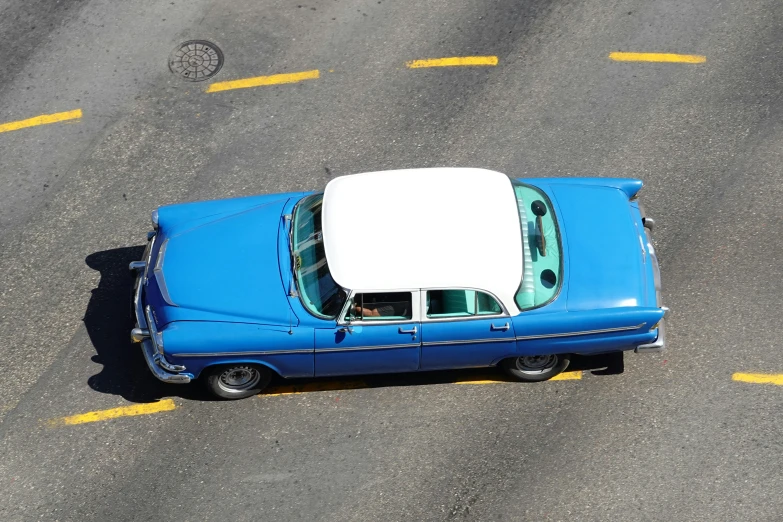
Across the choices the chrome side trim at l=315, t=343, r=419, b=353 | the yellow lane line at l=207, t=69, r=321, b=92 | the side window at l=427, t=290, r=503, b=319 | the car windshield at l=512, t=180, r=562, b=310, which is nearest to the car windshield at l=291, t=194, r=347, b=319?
the chrome side trim at l=315, t=343, r=419, b=353

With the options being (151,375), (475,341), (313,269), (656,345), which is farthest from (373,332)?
(656,345)

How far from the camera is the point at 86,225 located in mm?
9398

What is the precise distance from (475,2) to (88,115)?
494 centimetres

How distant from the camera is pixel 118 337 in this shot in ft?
28.3

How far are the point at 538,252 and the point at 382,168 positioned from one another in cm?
261

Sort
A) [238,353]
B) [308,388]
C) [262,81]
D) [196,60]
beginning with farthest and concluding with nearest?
[196,60] → [262,81] → [308,388] → [238,353]

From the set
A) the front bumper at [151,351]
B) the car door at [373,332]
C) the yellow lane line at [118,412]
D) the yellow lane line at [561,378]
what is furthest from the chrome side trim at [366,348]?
the yellow lane line at [118,412]

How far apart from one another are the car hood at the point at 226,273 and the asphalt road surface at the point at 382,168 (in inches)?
41.3

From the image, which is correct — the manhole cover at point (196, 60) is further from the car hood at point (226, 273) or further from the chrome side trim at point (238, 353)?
the chrome side trim at point (238, 353)

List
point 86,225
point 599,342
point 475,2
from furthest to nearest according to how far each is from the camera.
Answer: point 475,2
point 86,225
point 599,342

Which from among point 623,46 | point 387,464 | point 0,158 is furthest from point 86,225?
point 623,46

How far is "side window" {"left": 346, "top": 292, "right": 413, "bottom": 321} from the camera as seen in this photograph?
24.3 feet

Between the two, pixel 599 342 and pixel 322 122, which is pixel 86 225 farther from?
pixel 599 342

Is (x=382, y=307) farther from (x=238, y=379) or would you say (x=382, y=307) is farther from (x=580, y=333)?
(x=580, y=333)
